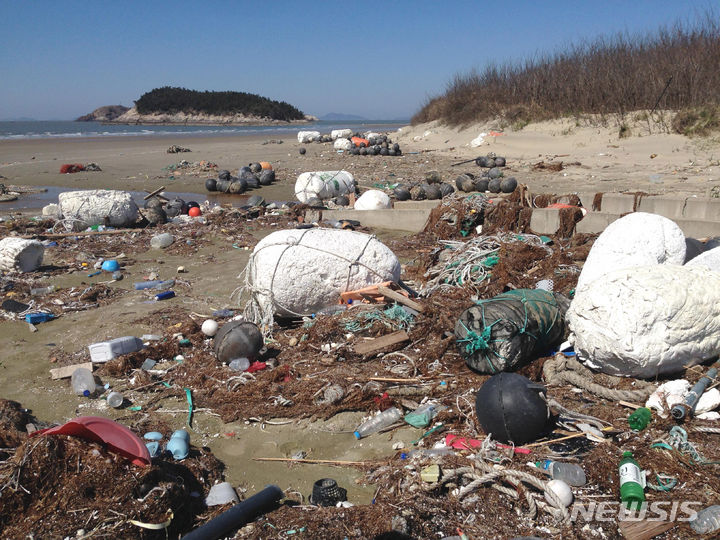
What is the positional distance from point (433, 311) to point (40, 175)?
1817 cm

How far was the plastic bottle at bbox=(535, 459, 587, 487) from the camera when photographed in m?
2.93

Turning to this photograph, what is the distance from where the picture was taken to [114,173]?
18328 millimetres

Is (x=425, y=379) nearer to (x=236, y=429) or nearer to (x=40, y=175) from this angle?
(x=236, y=429)

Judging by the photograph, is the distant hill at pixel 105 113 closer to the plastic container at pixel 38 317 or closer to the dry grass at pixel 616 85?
the dry grass at pixel 616 85

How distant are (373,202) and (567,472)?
7446 millimetres

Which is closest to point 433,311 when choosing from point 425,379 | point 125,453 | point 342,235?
point 425,379

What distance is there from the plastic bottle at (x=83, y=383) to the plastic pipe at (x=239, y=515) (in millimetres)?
2082

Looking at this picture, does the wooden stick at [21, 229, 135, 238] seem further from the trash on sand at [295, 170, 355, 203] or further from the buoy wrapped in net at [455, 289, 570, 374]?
the buoy wrapped in net at [455, 289, 570, 374]

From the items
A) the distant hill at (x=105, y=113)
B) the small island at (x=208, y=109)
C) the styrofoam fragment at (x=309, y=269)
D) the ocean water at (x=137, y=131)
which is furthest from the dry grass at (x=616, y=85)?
the distant hill at (x=105, y=113)

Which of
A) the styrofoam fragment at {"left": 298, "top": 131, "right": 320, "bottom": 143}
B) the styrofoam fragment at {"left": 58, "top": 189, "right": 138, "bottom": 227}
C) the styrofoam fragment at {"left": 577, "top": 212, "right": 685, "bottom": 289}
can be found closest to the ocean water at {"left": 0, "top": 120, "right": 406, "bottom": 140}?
the styrofoam fragment at {"left": 298, "top": 131, "right": 320, "bottom": 143}

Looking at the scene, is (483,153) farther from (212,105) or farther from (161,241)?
(212,105)

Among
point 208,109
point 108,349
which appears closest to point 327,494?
point 108,349

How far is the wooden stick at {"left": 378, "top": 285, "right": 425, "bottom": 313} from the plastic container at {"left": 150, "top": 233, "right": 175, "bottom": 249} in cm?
496

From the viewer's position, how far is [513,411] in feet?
10.5
